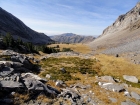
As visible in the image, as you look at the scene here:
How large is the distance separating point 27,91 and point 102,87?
1192 centimetres

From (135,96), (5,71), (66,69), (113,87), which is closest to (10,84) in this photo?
(5,71)

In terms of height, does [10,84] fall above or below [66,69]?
above

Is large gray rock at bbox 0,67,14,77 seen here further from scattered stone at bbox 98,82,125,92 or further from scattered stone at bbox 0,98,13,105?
scattered stone at bbox 98,82,125,92

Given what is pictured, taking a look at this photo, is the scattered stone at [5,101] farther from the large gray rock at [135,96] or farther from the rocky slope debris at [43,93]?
the large gray rock at [135,96]

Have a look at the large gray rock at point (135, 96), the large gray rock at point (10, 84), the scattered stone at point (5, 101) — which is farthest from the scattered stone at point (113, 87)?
the scattered stone at point (5, 101)

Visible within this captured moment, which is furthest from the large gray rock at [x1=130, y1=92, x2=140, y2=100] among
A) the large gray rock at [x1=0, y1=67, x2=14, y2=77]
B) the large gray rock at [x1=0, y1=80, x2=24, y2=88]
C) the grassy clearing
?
the large gray rock at [x1=0, y1=67, x2=14, y2=77]

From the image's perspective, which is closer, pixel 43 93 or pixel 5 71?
pixel 43 93

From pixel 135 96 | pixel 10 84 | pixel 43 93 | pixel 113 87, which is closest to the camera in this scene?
pixel 10 84

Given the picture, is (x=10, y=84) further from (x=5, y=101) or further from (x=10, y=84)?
(x=5, y=101)

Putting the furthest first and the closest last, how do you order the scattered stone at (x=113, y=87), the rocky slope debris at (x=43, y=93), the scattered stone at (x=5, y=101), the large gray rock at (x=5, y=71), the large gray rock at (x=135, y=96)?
1. the scattered stone at (x=113, y=87)
2. the large gray rock at (x=135, y=96)
3. the large gray rock at (x=5, y=71)
4. the rocky slope debris at (x=43, y=93)
5. the scattered stone at (x=5, y=101)

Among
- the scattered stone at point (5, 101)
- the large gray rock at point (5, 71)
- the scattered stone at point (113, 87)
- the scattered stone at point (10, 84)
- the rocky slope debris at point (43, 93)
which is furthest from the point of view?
the scattered stone at point (113, 87)

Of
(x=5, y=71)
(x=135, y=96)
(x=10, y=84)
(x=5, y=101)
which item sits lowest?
(x=135, y=96)

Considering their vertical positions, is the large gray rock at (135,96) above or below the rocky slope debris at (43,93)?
below

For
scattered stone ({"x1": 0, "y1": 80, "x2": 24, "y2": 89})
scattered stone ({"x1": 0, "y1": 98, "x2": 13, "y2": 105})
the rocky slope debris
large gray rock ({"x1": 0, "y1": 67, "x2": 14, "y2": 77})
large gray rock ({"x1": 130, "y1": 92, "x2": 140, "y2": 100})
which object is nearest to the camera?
scattered stone ({"x1": 0, "y1": 98, "x2": 13, "y2": 105})
